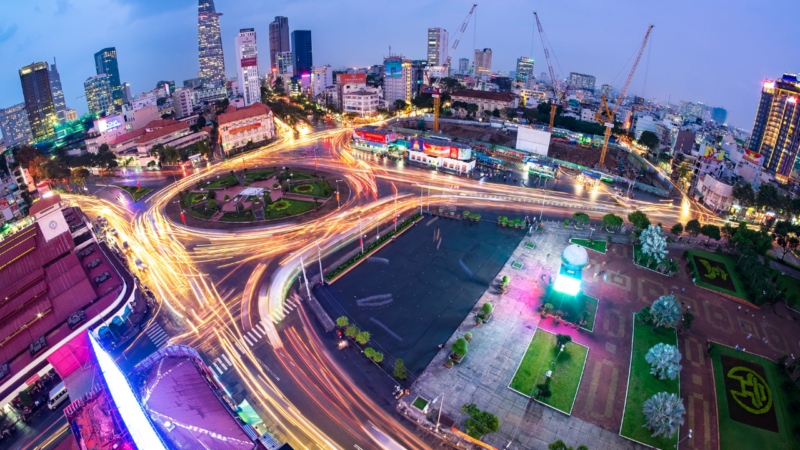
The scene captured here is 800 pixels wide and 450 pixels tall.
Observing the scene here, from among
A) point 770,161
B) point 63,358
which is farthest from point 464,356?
point 770,161

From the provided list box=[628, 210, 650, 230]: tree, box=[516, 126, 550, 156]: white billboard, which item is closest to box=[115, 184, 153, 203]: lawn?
box=[628, 210, 650, 230]: tree

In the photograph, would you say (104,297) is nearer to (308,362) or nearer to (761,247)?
(308,362)

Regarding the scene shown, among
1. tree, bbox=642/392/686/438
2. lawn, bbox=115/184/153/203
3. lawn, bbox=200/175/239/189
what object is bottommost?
tree, bbox=642/392/686/438

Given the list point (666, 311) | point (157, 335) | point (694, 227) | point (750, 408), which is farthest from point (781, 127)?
point (157, 335)

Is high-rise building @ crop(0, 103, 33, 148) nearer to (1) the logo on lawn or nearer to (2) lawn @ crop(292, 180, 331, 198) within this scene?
(2) lawn @ crop(292, 180, 331, 198)

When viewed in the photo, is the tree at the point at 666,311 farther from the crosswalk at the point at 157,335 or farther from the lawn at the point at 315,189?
the lawn at the point at 315,189

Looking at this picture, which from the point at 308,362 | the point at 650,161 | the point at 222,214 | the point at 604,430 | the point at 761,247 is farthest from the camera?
the point at 650,161

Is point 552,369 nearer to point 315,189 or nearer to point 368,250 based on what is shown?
point 368,250
